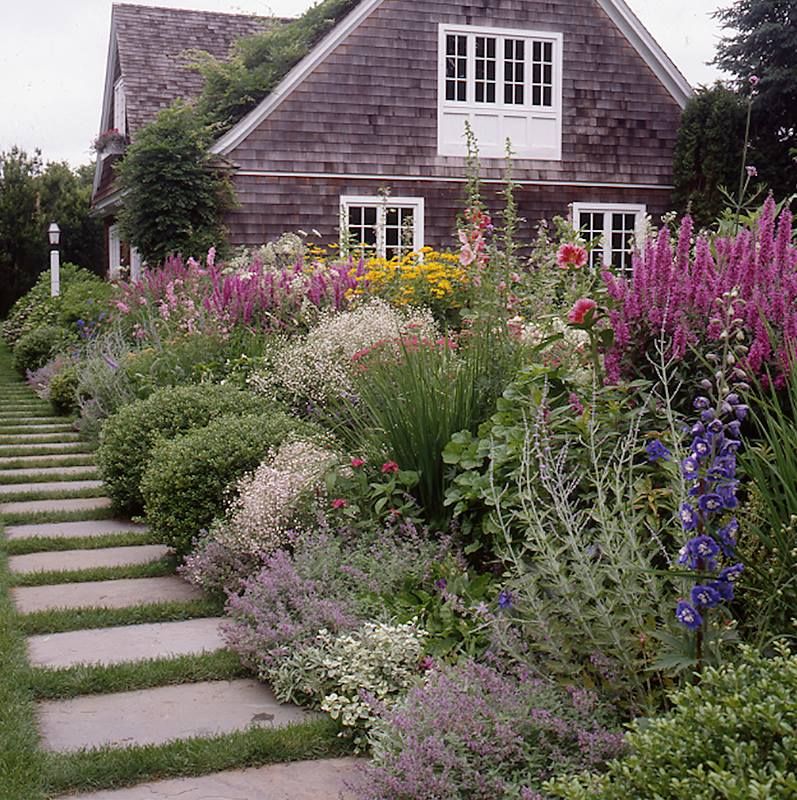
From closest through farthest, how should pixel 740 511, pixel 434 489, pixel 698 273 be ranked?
pixel 740 511, pixel 698 273, pixel 434 489

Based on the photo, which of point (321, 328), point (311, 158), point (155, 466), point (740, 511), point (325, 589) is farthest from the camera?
point (311, 158)

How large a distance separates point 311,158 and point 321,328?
9372 mm

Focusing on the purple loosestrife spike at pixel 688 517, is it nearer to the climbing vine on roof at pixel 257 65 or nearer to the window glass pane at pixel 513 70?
the climbing vine on roof at pixel 257 65

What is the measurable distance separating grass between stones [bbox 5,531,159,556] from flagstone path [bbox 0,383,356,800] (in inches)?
1.0

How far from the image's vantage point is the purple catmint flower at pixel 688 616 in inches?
98.8

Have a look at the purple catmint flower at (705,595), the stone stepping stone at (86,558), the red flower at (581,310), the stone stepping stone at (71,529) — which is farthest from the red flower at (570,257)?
the stone stepping stone at (71,529)

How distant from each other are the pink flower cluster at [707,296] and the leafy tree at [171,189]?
1158cm

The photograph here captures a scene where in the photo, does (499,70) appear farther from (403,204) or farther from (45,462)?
(45,462)

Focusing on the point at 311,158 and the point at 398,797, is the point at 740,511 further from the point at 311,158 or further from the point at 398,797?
the point at 311,158

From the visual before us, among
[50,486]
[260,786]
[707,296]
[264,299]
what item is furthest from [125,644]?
[264,299]

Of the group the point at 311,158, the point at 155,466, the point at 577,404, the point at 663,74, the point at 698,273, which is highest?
the point at 663,74

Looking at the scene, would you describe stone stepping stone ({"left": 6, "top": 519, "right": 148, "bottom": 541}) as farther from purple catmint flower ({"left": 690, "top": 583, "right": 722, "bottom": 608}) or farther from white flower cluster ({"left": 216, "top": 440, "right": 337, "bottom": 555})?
purple catmint flower ({"left": 690, "top": 583, "right": 722, "bottom": 608})

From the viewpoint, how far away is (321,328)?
23.4 ft

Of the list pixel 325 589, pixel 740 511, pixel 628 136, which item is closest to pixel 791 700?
pixel 740 511
